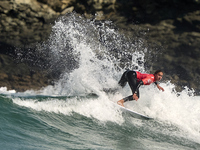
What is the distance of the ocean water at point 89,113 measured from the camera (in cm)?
456

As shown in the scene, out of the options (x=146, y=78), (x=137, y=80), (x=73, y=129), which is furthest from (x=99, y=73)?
(x=73, y=129)

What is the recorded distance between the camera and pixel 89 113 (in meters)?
6.02

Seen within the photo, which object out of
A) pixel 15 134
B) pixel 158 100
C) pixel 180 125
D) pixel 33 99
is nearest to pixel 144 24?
pixel 158 100

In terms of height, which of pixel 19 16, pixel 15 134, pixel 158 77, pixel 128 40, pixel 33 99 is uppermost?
pixel 19 16

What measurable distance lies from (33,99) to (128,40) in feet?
15.2

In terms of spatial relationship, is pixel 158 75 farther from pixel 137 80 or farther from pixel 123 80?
pixel 123 80

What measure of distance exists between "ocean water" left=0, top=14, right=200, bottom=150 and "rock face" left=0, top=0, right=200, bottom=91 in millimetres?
361

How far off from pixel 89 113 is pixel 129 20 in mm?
4227

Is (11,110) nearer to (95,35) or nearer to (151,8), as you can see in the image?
(95,35)

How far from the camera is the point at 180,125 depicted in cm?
632

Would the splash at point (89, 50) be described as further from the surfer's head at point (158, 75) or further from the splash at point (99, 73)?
the surfer's head at point (158, 75)

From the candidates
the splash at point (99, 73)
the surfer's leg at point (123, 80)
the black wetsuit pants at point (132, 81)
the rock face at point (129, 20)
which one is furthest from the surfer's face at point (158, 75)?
the rock face at point (129, 20)

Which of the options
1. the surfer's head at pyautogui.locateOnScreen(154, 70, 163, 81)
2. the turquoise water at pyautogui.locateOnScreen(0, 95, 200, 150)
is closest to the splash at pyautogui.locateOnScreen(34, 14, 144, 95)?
the surfer's head at pyautogui.locateOnScreen(154, 70, 163, 81)

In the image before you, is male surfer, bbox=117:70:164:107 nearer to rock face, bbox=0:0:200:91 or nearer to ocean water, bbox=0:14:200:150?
ocean water, bbox=0:14:200:150
